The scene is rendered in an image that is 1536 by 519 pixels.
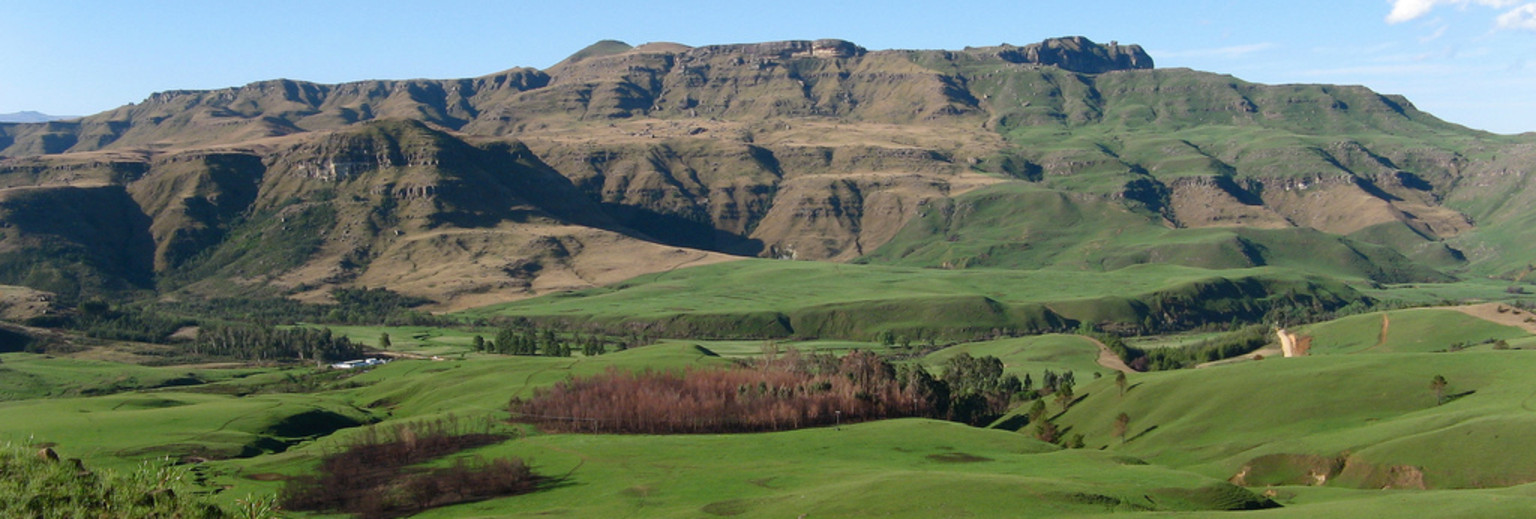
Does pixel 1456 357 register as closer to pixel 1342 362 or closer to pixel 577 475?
pixel 1342 362

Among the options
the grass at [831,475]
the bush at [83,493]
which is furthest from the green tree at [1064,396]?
the bush at [83,493]

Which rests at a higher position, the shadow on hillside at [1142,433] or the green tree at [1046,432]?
the shadow on hillside at [1142,433]

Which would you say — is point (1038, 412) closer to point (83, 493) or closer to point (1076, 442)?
point (1076, 442)

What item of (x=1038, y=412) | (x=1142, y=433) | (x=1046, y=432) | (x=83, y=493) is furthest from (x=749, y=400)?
(x=83, y=493)

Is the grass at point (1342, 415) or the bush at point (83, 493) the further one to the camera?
the grass at point (1342, 415)

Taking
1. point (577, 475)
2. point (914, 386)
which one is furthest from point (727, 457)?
point (914, 386)

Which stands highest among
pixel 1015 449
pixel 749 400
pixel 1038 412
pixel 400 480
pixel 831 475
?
pixel 831 475

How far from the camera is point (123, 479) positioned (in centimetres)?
3322

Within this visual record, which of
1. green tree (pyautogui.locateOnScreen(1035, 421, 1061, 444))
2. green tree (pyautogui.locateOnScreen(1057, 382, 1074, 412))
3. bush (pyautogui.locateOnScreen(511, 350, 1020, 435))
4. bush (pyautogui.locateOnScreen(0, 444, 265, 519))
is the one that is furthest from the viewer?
green tree (pyautogui.locateOnScreen(1057, 382, 1074, 412))

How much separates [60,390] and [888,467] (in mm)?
158656

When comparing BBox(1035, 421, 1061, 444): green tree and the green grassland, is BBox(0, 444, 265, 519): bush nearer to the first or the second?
the green grassland

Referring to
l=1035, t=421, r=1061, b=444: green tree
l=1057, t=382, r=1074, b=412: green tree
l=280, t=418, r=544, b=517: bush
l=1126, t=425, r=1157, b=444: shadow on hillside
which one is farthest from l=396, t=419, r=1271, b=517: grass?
l=1057, t=382, r=1074, b=412: green tree

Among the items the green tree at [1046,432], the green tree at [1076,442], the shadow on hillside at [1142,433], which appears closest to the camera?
the shadow on hillside at [1142,433]

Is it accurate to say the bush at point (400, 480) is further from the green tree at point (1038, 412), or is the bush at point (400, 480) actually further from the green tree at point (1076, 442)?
the green tree at point (1038, 412)
